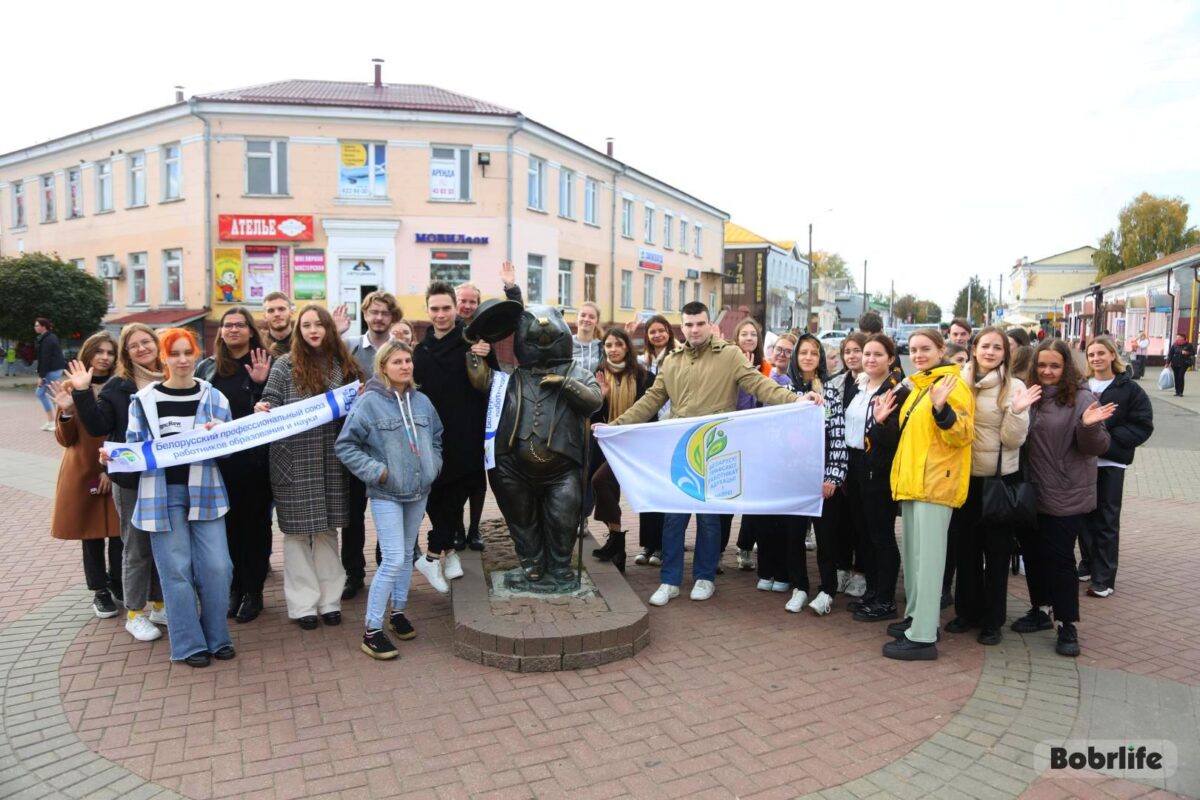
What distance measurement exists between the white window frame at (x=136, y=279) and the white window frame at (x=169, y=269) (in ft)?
3.32

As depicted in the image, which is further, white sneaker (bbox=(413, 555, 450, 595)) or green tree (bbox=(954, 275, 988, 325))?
green tree (bbox=(954, 275, 988, 325))

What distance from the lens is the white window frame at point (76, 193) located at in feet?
92.7

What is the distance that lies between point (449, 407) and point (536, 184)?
2209 centimetres

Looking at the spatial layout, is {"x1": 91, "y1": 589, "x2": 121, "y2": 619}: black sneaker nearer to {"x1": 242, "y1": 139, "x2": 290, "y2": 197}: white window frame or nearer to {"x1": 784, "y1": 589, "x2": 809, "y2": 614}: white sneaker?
{"x1": 784, "y1": 589, "x2": 809, "y2": 614}: white sneaker

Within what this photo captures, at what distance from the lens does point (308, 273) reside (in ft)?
78.2

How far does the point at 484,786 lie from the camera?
11.0 ft

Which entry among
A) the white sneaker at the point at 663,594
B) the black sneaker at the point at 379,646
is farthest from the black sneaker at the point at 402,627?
the white sneaker at the point at 663,594

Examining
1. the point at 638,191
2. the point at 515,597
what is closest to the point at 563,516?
the point at 515,597

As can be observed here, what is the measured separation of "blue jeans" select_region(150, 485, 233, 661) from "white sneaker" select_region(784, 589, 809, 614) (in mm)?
3582

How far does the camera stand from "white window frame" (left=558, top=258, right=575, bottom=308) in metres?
28.6

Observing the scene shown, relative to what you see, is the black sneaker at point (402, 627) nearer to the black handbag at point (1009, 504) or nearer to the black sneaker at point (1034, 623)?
the black handbag at point (1009, 504)

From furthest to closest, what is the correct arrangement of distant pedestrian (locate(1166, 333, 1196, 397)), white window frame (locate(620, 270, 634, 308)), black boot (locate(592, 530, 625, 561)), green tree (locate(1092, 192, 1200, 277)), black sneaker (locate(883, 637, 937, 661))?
1. green tree (locate(1092, 192, 1200, 277))
2. white window frame (locate(620, 270, 634, 308))
3. distant pedestrian (locate(1166, 333, 1196, 397))
4. black boot (locate(592, 530, 625, 561))
5. black sneaker (locate(883, 637, 937, 661))

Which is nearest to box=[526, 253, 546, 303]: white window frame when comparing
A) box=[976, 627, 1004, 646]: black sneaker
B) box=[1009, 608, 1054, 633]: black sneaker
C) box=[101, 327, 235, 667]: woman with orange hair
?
box=[101, 327, 235, 667]: woman with orange hair

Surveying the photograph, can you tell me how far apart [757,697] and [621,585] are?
4.48ft
